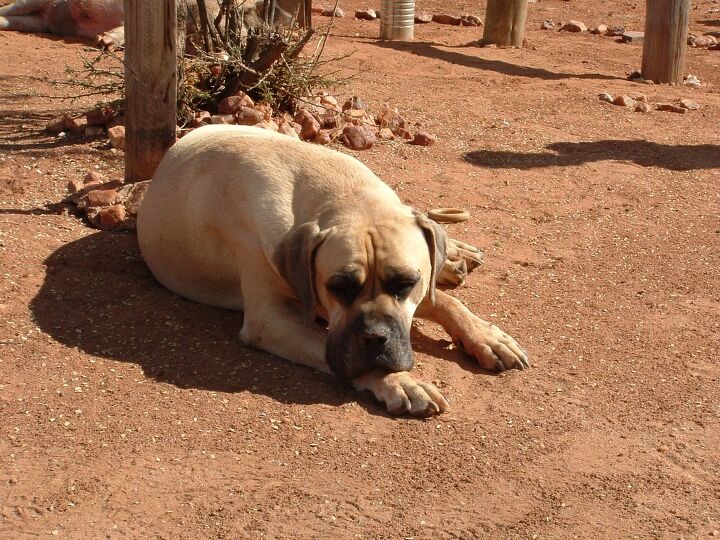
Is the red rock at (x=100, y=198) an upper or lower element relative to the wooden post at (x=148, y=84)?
lower

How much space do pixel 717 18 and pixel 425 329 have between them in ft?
40.9

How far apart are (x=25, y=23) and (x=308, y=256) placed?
8.29 metres

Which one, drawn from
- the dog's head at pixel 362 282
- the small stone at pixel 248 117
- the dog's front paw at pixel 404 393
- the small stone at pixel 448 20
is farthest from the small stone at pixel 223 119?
the small stone at pixel 448 20

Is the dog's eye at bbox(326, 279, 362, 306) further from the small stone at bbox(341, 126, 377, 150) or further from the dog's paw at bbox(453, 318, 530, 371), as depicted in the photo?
the small stone at bbox(341, 126, 377, 150)

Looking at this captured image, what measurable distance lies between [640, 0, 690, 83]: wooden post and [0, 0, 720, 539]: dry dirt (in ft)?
11.6

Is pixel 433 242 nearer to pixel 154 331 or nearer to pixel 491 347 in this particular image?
pixel 491 347

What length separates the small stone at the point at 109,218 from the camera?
577 centimetres

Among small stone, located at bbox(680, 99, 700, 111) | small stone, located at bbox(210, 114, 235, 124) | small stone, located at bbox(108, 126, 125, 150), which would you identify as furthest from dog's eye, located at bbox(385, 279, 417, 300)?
small stone, located at bbox(680, 99, 700, 111)

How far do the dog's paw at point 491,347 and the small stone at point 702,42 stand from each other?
10071 mm

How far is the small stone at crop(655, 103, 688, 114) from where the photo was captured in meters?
9.70

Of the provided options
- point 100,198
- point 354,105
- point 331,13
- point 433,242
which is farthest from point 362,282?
point 331,13

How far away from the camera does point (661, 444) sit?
13.3 ft

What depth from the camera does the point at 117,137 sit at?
273 inches

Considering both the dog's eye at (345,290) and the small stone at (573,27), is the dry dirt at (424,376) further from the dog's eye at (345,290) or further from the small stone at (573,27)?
the small stone at (573,27)
